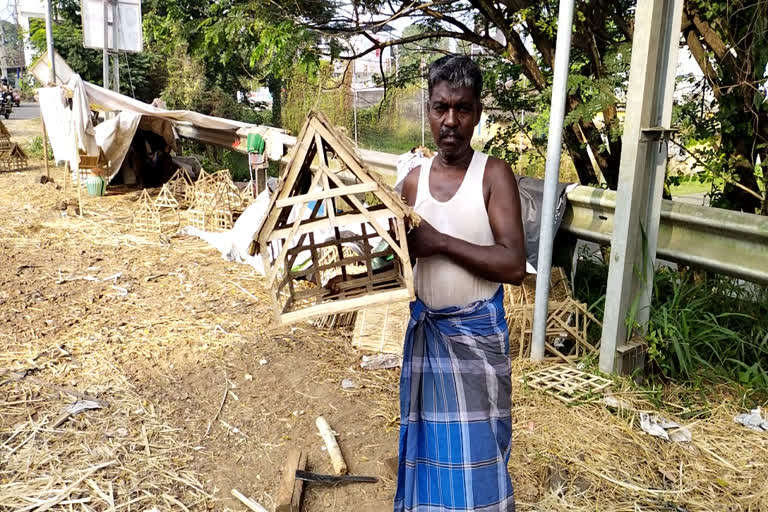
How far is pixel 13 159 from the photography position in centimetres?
1317

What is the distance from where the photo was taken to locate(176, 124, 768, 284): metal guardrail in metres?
3.00

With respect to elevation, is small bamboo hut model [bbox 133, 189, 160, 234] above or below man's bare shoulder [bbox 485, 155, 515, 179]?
below

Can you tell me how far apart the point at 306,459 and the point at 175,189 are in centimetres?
804

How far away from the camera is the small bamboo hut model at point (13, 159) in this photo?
509 inches

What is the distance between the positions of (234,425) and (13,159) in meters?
12.7

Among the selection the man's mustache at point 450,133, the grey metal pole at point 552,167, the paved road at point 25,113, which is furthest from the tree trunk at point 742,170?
the paved road at point 25,113

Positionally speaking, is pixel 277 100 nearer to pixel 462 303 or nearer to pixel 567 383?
pixel 567 383

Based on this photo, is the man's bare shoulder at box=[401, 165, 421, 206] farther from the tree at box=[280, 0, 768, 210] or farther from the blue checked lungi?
the tree at box=[280, 0, 768, 210]

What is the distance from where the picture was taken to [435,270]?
1.93 meters

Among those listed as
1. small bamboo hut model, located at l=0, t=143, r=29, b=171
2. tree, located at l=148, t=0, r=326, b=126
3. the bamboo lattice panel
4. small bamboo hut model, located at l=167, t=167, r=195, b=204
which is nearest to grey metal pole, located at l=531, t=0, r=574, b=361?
the bamboo lattice panel

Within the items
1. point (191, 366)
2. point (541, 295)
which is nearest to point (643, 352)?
point (541, 295)

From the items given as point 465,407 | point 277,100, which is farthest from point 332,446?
point 277,100

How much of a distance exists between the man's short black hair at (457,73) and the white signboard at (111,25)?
11.3 meters

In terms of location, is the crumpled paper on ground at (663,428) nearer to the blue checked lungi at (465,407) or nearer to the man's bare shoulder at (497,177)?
the blue checked lungi at (465,407)
